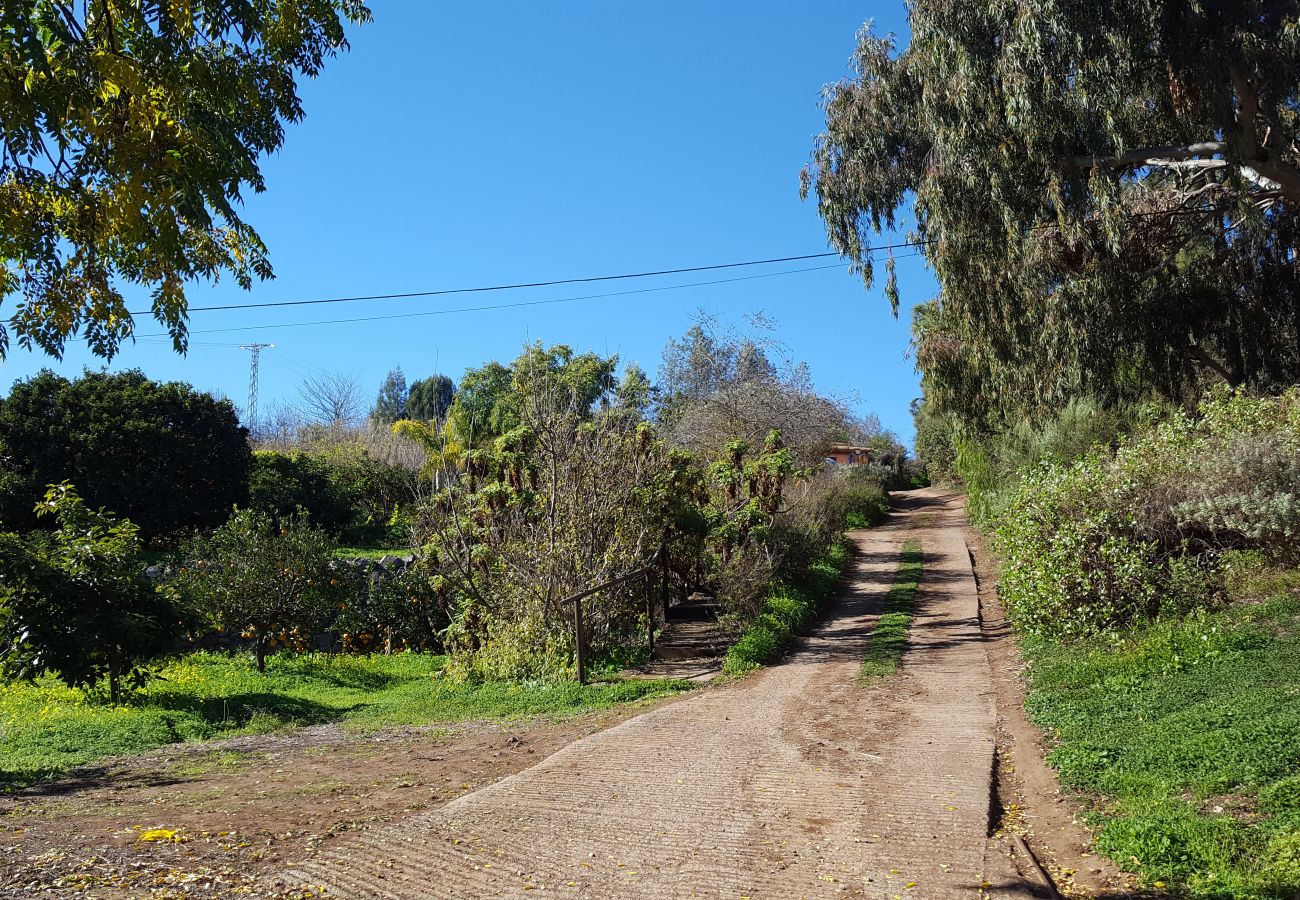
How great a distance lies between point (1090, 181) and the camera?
1498 cm

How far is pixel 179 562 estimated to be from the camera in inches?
696

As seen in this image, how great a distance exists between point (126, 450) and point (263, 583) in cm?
1295

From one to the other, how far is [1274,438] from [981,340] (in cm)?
770

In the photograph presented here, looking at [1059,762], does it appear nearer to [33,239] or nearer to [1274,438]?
[1274,438]

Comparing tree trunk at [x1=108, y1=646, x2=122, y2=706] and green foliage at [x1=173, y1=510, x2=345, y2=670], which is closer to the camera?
tree trunk at [x1=108, y1=646, x2=122, y2=706]

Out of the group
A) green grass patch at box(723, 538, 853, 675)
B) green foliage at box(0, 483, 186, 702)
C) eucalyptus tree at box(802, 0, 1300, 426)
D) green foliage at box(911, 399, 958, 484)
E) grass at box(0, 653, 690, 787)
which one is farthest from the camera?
green foliage at box(911, 399, 958, 484)

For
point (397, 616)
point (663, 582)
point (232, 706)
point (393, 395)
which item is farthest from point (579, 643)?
point (393, 395)

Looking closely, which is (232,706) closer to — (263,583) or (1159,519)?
(263,583)

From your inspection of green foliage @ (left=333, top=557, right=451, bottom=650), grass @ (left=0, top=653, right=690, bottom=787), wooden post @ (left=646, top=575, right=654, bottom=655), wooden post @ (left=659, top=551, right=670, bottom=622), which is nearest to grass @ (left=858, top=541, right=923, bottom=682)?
grass @ (left=0, top=653, right=690, bottom=787)

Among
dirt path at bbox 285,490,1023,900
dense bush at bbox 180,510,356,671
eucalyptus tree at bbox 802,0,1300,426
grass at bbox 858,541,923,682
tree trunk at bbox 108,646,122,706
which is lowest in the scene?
grass at bbox 858,541,923,682

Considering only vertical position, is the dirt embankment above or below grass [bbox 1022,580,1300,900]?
below

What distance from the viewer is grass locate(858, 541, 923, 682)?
40.7ft

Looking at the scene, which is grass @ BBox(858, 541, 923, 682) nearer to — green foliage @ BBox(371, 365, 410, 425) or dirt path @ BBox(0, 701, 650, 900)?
dirt path @ BBox(0, 701, 650, 900)

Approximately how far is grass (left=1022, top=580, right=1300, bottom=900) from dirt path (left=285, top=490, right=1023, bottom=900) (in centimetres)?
73
